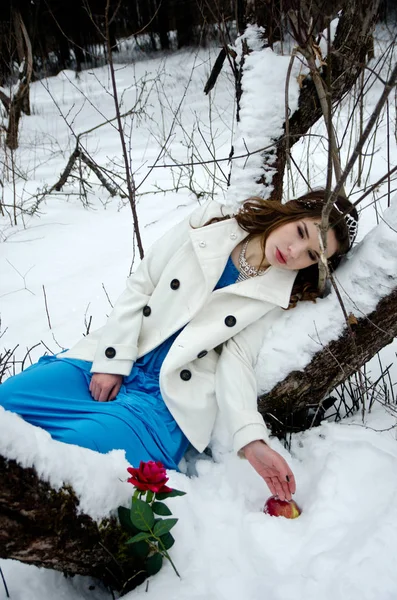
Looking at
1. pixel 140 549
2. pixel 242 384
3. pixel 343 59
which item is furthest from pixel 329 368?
pixel 343 59

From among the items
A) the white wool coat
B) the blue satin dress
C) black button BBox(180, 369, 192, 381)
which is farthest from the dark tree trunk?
black button BBox(180, 369, 192, 381)

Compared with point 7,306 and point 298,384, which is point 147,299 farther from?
point 7,306

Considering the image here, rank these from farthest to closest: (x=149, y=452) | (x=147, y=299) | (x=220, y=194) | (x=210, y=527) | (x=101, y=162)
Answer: (x=101, y=162)
(x=220, y=194)
(x=147, y=299)
(x=149, y=452)
(x=210, y=527)

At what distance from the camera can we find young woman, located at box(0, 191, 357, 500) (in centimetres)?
154

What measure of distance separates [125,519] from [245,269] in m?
0.89

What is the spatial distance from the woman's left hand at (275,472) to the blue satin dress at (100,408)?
12.0 inches

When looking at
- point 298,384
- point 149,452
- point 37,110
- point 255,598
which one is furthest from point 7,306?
point 37,110

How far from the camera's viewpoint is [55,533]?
111cm

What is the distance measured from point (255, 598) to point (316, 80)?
5.29 ft

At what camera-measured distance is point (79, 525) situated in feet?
3.80

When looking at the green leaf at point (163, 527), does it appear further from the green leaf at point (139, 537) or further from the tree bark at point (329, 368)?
the tree bark at point (329, 368)

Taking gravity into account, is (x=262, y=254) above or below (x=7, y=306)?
above

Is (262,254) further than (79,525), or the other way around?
(262,254)

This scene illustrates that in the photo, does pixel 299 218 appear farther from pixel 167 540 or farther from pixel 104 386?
pixel 167 540
